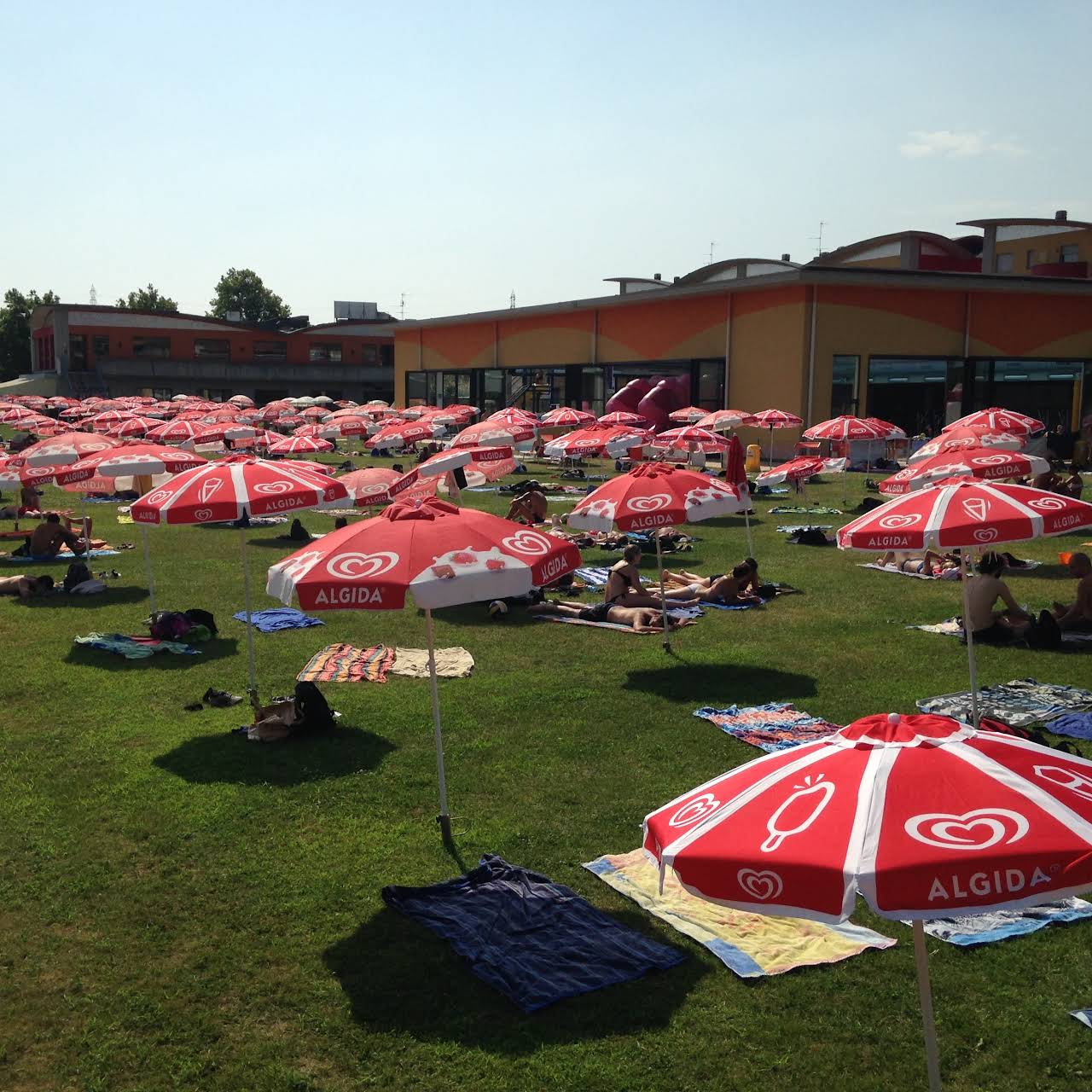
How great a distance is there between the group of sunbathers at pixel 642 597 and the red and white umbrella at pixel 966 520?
16.0ft

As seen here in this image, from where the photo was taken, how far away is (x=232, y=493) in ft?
35.4

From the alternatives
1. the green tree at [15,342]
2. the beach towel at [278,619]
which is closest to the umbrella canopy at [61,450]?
the beach towel at [278,619]

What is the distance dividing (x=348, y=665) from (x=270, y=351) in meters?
81.7

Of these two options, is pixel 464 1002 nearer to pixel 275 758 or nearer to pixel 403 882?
pixel 403 882

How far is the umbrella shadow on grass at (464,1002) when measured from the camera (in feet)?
18.6

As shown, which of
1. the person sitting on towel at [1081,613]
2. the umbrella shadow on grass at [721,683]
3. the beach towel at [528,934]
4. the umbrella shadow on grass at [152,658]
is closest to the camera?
the beach towel at [528,934]

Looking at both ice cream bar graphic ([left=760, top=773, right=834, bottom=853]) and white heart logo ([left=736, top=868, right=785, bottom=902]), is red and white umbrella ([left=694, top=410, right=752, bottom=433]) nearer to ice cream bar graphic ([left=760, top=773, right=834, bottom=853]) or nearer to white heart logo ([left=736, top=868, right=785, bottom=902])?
ice cream bar graphic ([left=760, top=773, right=834, bottom=853])

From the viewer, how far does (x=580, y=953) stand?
6305 millimetres

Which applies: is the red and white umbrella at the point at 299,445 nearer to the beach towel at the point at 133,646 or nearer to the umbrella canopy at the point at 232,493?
the beach towel at the point at 133,646

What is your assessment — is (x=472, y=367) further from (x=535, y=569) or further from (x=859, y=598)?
(x=535, y=569)

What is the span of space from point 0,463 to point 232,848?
49.4 feet

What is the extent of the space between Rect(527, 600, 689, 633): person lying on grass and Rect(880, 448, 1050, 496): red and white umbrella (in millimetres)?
3575

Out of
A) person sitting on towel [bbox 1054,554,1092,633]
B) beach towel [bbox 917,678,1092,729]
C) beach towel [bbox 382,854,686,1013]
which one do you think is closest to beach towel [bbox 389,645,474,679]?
beach towel [bbox 917,678,1092,729]

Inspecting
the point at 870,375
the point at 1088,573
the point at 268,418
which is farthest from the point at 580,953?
the point at 268,418
